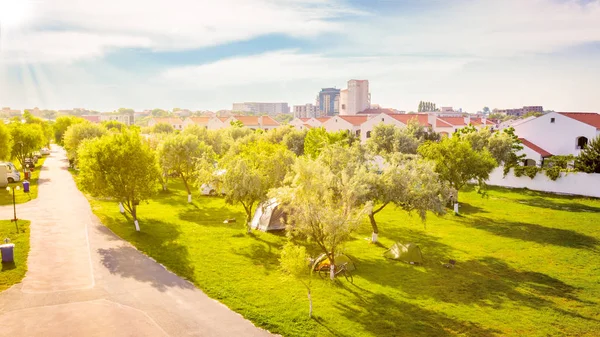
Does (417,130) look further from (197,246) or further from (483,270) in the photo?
(197,246)

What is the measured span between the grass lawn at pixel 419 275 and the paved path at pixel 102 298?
99 centimetres

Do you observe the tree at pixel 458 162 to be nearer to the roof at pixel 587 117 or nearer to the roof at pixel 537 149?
the roof at pixel 537 149

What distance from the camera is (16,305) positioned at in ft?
54.8

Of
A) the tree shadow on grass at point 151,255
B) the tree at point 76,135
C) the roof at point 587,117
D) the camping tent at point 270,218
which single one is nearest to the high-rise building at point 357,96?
the roof at point 587,117

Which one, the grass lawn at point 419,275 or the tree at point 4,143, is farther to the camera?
the tree at point 4,143

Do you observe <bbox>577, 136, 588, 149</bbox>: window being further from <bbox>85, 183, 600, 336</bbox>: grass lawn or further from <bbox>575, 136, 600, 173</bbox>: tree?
<bbox>85, 183, 600, 336</bbox>: grass lawn

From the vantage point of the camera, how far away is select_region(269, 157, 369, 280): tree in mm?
18206

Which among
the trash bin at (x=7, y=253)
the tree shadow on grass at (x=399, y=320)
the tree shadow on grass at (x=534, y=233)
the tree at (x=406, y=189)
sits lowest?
the tree shadow on grass at (x=399, y=320)

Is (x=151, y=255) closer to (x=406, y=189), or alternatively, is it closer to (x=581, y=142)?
(x=406, y=189)

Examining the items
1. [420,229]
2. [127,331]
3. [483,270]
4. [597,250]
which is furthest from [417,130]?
[127,331]

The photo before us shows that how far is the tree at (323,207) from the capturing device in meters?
18.2

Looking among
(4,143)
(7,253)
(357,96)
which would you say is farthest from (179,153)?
(357,96)

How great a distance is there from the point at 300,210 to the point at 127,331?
8732 millimetres

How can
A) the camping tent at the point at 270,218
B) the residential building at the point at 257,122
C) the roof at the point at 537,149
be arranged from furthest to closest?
the residential building at the point at 257,122, the roof at the point at 537,149, the camping tent at the point at 270,218
